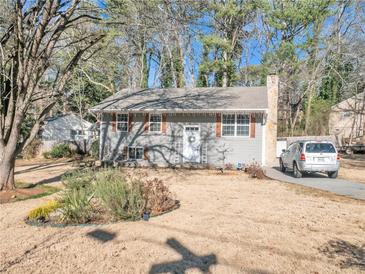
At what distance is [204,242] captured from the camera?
560 centimetres

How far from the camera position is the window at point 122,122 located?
63.8 feet

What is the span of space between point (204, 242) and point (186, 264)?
966 millimetres

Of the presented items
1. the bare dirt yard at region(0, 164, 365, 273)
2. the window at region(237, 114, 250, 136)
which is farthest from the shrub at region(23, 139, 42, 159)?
the bare dirt yard at region(0, 164, 365, 273)

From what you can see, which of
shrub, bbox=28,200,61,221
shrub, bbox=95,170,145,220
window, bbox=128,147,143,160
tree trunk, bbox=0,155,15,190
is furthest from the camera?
window, bbox=128,147,143,160

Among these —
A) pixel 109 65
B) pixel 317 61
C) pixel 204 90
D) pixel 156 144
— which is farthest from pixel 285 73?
pixel 109 65

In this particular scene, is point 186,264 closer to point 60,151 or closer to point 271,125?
point 271,125

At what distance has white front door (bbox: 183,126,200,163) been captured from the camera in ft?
60.9

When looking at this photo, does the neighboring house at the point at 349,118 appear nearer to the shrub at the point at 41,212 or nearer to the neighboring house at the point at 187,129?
the neighboring house at the point at 187,129

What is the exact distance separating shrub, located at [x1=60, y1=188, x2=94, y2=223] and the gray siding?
11.8 m

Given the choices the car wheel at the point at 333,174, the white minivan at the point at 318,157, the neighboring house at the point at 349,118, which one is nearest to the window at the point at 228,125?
the white minivan at the point at 318,157

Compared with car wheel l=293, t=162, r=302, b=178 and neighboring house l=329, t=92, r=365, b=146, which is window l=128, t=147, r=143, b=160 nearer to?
car wheel l=293, t=162, r=302, b=178

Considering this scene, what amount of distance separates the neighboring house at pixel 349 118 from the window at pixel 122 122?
25874 millimetres

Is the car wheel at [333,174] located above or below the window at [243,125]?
below

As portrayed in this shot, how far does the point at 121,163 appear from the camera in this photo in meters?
19.4
